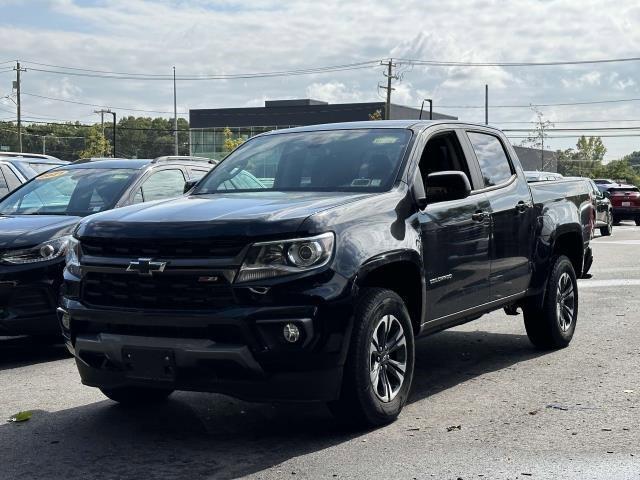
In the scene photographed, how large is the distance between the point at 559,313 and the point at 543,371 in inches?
36.1

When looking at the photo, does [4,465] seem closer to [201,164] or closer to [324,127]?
[324,127]

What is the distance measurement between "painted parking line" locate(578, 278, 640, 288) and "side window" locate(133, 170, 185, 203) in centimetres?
610

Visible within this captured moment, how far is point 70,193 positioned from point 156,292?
436cm

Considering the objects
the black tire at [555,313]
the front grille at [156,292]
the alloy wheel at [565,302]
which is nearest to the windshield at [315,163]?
the front grille at [156,292]

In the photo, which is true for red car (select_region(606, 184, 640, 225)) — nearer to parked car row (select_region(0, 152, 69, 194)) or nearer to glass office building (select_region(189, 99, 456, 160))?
parked car row (select_region(0, 152, 69, 194))

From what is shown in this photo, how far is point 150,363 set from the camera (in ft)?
16.3

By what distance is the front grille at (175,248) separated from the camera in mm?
4930

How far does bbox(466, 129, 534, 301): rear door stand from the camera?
23.0 feet

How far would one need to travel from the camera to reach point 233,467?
4.83 m

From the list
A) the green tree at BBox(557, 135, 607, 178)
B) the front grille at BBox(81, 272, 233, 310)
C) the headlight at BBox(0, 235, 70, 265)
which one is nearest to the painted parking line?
the headlight at BBox(0, 235, 70, 265)

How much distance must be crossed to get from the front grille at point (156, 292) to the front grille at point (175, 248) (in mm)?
117

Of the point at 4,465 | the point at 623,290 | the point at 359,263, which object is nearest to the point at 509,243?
the point at 359,263

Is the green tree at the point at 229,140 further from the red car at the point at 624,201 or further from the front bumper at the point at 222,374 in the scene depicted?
the front bumper at the point at 222,374

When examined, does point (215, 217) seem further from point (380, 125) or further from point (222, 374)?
point (380, 125)
